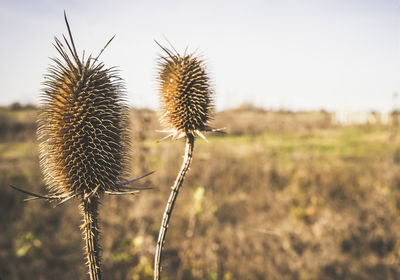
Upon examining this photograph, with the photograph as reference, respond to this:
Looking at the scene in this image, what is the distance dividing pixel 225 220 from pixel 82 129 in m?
9.64

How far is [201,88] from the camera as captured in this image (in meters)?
2.53

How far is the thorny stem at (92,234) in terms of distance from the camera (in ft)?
5.32

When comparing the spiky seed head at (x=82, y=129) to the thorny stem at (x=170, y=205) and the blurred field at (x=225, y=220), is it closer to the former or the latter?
the thorny stem at (x=170, y=205)

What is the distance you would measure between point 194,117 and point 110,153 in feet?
2.66

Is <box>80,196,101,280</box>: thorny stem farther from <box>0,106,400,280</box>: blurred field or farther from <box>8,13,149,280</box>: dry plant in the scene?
<box>0,106,400,280</box>: blurred field

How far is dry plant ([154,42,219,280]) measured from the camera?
2350 mm

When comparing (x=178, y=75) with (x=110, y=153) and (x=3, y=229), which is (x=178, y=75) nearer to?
(x=110, y=153)

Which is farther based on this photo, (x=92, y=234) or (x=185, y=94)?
(x=185, y=94)

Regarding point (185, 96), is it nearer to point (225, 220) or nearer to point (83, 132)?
point (83, 132)

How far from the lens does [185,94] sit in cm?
243

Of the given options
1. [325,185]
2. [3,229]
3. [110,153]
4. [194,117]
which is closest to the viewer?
[110,153]

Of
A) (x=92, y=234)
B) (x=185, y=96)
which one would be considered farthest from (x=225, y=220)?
(x=92, y=234)

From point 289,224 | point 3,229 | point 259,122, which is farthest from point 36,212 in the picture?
point 259,122

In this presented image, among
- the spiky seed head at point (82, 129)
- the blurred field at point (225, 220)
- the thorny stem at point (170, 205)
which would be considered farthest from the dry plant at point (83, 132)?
the blurred field at point (225, 220)
